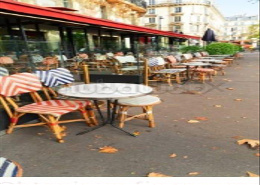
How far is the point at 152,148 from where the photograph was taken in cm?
257

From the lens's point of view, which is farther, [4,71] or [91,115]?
[4,71]

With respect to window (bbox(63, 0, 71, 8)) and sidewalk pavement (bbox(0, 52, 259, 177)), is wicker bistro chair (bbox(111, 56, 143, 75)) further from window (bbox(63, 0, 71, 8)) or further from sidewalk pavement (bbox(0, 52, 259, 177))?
window (bbox(63, 0, 71, 8))

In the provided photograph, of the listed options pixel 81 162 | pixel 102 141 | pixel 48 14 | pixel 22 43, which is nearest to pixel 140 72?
pixel 48 14

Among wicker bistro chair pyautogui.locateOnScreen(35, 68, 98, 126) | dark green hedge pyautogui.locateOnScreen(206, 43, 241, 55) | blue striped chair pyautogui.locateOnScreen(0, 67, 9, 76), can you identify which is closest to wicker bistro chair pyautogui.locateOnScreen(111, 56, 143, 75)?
wicker bistro chair pyautogui.locateOnScreen(35, 68, 98, 126)

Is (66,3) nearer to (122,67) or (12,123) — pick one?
(12,123)

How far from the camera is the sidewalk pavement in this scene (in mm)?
2098

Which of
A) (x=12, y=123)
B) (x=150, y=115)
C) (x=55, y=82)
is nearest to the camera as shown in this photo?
(x=12, y=123)

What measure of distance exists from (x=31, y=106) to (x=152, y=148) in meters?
1.74

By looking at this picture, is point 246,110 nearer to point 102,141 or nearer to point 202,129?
point 202,129

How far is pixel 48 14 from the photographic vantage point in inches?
208

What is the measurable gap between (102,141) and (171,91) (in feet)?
12.0

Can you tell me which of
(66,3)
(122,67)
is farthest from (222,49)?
(66,3)

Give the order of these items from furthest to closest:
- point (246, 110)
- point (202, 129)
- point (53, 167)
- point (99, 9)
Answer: point (246, 110) < point (99, 9) < point (202, 129) < point (53, 167)

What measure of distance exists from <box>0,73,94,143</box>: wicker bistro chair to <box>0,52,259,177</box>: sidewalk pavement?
189 mm
